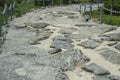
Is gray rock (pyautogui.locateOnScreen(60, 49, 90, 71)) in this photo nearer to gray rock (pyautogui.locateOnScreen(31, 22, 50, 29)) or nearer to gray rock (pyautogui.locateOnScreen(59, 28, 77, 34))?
gray rock (pyautogui.locateOnScreen(59, 28, 77, 34))

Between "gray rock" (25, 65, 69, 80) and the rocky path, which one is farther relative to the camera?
the rocky path

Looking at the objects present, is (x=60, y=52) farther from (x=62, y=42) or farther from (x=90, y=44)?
(x=90, y=44)

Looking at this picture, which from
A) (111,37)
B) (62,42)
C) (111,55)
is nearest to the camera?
(111,55)

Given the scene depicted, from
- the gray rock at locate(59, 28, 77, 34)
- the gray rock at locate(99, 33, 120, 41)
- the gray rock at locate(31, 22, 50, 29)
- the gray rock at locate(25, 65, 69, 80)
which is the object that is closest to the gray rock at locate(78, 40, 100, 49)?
the gray rock at locate(99, 33, 120, 41)

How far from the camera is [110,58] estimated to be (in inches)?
467

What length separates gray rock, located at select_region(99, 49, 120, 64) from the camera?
1166 cm

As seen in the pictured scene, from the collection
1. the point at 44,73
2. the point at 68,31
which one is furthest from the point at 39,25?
the point at 44,73

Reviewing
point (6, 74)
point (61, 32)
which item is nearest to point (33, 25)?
point (61, 32)

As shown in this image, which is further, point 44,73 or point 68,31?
point 68,31

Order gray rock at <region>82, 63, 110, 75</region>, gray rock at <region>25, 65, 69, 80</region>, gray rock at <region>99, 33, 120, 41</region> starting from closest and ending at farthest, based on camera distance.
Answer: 1. gray rock at <region>25, 65, 69, 80</region>
2. gray rock at <region>82, 63, 110, 75</region>
3. gray rock at <region>99, 33, 120, 41</region>

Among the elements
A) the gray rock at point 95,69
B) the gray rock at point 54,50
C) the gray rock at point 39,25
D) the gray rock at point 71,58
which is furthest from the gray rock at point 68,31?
the gray rock at point 95,69

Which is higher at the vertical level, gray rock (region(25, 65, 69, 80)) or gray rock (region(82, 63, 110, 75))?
gray rock (region(25, 65, 69, 80))

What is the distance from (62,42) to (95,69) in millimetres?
3511

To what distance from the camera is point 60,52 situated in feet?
40.6
